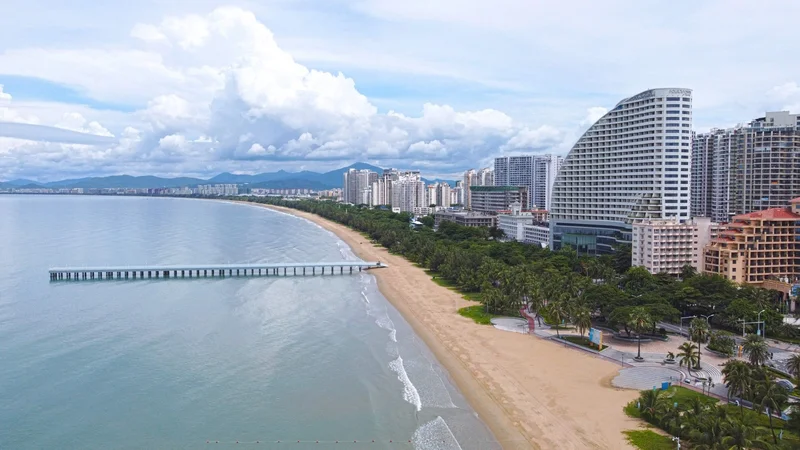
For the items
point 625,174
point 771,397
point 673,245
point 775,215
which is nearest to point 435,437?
point 771,397

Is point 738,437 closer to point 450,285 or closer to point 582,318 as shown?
point 582,318

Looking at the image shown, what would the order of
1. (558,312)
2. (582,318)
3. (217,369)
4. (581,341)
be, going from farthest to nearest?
1. (558,312)
2. (581,341)
3. (582,318)
4. (217,369)

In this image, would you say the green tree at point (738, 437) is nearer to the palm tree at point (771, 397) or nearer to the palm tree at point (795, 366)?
the palm tree at point (771, 397)

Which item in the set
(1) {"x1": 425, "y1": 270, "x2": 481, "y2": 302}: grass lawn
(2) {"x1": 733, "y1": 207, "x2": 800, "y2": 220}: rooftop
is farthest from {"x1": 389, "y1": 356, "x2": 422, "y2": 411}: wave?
(2) {"x1": 733, "y1": 207, "x2": 800, "y2": 220}: rooftop

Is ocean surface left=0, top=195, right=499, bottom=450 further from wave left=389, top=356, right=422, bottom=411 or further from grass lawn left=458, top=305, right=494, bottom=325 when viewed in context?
grass lawn left=458, top=305, right=494, bottom=325

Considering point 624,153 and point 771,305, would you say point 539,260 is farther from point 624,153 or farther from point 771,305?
point 771,305

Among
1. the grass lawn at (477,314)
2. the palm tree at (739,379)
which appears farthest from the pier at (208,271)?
the palm tree at (739,379)
